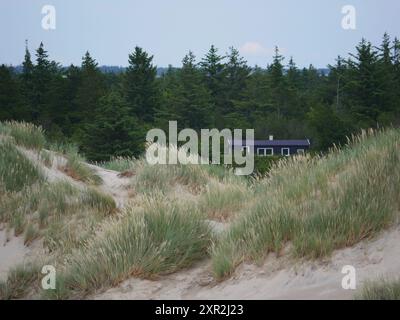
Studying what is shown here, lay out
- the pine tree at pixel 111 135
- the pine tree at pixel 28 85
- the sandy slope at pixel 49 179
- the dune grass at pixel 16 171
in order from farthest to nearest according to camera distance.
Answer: the pine tree at pixel 28 85 < the pine tree at pixel 111 135 < the dune grass at pixel 16 171 < the sandy slope at pixel 49 179

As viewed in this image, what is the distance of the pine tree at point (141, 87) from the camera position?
6831 cm

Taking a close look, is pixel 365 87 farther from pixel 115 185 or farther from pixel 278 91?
pixel 115 185

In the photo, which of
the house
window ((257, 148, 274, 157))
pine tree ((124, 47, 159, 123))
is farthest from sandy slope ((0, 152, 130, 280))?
pine tree ((124, 47, 159, 123))

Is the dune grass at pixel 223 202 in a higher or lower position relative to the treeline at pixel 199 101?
lower

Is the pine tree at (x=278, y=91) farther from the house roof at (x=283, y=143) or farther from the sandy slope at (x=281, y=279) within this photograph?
the sandy slope at (x=281, y=279)

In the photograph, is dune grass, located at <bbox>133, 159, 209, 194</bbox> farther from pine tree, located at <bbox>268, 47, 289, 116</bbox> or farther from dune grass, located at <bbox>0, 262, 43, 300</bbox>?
pine tree, located at <bbox>268, 47, 289, 116</bbox>

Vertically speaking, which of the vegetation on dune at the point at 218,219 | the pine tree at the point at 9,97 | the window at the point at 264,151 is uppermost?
the pine tree at the point at 9,97

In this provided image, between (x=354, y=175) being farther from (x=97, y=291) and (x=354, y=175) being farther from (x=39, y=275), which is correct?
(x=39, y=275)

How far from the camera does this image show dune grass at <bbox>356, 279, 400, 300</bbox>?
5651 millimetres

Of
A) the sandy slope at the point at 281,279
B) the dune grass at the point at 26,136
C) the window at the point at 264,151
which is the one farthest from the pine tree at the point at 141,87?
the sandy slope at the point at 281,279

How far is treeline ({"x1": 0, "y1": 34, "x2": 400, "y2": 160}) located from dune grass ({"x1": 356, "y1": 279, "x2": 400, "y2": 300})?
42.2 metres

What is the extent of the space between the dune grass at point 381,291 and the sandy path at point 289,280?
0.22 meters

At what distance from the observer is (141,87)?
6850 cm
